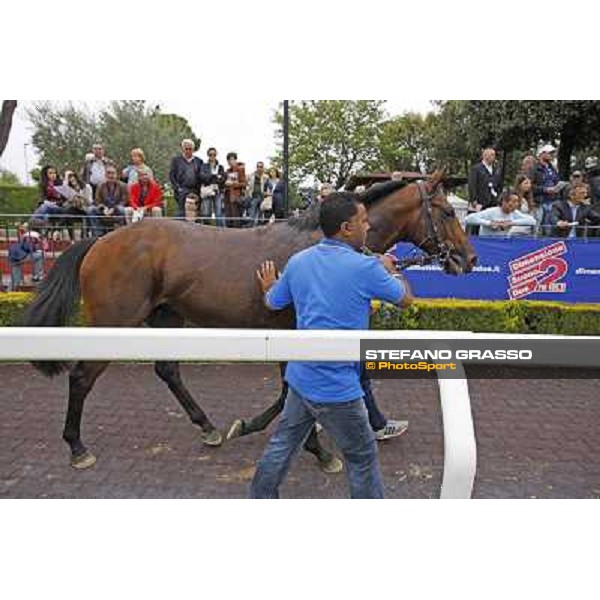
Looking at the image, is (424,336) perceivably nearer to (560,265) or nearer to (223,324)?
(223,324)

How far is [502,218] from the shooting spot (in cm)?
825

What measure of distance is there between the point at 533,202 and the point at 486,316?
296cm

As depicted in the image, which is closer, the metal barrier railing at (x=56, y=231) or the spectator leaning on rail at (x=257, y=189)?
the metal barrier railing at (x=56, y=231)

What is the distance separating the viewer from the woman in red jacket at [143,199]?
8586 mm

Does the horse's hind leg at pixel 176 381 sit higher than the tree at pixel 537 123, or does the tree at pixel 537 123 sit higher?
the tree at pixel 537 123

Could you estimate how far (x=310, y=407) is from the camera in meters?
2.44

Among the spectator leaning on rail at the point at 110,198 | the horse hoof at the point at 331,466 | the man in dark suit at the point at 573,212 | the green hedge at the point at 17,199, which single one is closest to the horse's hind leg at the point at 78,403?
the horse hoof at the point at 331,466

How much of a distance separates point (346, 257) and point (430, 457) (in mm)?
2419

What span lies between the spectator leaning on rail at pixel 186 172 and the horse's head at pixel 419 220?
560cm

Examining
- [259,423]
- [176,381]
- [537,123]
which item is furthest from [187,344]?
[537,123]

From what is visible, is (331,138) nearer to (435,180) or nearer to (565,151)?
(565,151)

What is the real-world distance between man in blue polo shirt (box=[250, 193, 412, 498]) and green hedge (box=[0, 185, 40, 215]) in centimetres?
2793

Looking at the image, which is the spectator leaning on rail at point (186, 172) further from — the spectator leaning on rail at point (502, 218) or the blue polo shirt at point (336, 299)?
the blue polo shirt at point (336, 299)

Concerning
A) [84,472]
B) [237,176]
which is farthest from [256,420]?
[237,176]
